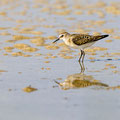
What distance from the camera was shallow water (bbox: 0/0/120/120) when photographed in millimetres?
7728

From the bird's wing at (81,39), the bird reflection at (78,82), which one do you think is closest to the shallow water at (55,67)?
the bird reflection at (78,82)

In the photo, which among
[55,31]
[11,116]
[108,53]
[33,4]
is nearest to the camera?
[11,116]

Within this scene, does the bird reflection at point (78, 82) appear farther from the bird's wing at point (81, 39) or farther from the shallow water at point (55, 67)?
the bird's wing at point (81, 39)

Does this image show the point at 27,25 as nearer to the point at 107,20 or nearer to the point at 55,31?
the point at 55,31

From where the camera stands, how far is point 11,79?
9.96 m

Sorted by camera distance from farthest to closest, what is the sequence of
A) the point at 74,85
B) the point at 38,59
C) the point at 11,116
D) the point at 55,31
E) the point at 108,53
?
the point at 55,31, the point at 108,53, the point at 38,59, the point at 74,85, the point at 11,116

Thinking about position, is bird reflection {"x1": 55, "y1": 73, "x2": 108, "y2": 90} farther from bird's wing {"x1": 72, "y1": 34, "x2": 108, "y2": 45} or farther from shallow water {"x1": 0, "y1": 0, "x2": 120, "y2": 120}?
bird's wing {"x1": 72, "y1": 34, "x2": 108, "y2": 45}

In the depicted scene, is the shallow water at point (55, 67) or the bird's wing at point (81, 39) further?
the bird's wing at point (81, 39)

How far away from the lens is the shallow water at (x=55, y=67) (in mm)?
7728

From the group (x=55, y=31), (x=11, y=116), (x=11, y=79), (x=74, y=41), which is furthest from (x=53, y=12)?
(x=11, y=116)

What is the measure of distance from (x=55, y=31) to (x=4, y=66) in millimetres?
5714

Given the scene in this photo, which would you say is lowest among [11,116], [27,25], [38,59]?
[11,116]

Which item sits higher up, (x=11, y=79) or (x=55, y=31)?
(x=55, y=31)

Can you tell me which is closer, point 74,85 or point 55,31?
point 74,85
